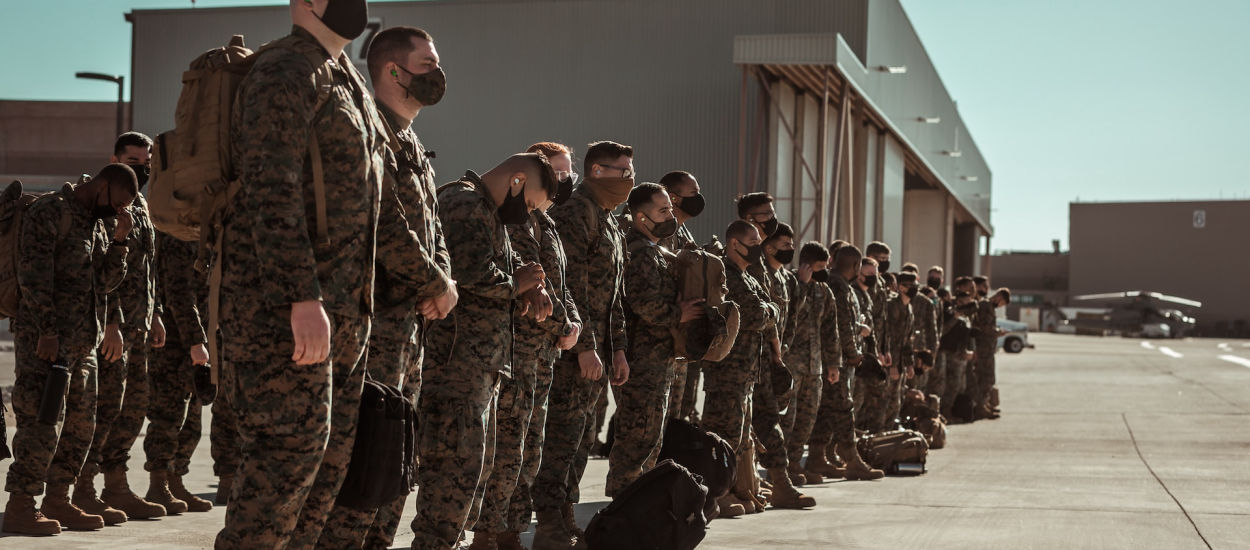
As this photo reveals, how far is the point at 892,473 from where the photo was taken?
36.4 feet

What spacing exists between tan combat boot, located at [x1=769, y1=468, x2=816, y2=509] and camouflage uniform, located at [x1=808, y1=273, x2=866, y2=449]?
6.27 ft

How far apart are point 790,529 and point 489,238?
3326mm

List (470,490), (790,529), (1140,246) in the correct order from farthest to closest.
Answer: (1140,246), (790,529), (470,490)

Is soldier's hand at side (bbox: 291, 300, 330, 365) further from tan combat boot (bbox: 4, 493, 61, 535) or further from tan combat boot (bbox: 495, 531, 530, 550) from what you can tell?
Answer: tan combat boot (bbox: 4, 493, 61, 535)

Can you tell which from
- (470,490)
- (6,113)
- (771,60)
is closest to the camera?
(470,490)

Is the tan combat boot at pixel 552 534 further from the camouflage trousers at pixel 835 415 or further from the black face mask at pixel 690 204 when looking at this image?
the camouflage trousers at pixel 835 415

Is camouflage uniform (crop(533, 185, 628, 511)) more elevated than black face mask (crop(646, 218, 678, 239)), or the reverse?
black face mask (crop(646, 218, 678, 239))

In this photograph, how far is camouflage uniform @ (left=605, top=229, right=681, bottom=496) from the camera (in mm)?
6820

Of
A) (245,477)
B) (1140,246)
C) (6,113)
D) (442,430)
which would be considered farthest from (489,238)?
(1140,246)

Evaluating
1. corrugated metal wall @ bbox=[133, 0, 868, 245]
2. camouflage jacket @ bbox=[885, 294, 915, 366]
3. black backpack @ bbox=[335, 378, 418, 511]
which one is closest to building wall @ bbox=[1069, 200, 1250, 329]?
corrugated metal wall @ bbox=[133, 0, 868, 245]

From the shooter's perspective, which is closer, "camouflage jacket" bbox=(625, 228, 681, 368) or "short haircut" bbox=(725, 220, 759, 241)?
Answer: "camouflage jacket" bbox=(625, 228, 681, 368)

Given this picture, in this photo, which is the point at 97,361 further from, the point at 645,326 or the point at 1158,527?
the point at 1158,527

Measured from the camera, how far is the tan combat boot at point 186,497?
7.17 metres

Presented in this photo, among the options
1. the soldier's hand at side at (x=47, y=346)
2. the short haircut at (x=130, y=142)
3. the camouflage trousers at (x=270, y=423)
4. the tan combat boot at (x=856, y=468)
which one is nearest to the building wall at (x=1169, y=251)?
the tan combat boot at (x=856, y=468)
